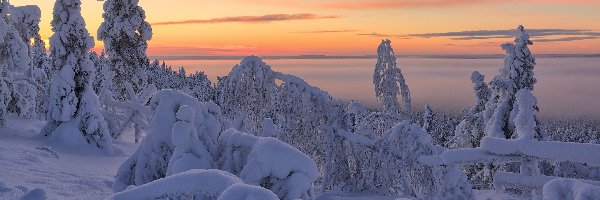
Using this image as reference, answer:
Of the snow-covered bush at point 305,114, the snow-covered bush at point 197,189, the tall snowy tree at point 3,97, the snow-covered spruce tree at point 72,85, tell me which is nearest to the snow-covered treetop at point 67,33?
the snow-covered spruce tree at point 72,85

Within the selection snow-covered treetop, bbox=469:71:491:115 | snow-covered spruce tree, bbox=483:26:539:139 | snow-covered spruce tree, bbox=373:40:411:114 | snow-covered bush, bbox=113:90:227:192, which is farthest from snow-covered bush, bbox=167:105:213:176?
snow-covered treetop, bbox=469:71:491:115

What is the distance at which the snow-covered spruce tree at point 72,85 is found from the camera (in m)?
20.3

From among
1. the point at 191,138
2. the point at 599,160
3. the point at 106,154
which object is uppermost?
the point at 599,160

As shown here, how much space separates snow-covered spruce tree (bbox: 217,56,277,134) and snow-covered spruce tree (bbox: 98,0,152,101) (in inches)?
881

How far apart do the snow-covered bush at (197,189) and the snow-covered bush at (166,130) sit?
139 inches

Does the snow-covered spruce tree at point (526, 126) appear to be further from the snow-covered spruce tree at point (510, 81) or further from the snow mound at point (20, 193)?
the snow-covered spruce tree at point (510, 81)

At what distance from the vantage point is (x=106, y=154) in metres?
20.1

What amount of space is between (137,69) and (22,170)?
1924 cm

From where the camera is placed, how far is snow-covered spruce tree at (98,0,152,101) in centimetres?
3061

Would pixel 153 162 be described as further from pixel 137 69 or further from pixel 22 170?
pixel 137 69

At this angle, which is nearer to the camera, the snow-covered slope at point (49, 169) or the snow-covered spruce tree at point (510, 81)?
the snow-covered slope at point (49, 169)

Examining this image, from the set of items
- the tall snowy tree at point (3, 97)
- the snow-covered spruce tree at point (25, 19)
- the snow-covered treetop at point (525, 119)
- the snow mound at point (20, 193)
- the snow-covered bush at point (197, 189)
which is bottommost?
the snow mound at point (20, 193)

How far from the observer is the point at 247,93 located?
10.1 meters

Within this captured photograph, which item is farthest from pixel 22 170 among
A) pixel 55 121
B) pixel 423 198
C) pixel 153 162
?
pixel 423 198
